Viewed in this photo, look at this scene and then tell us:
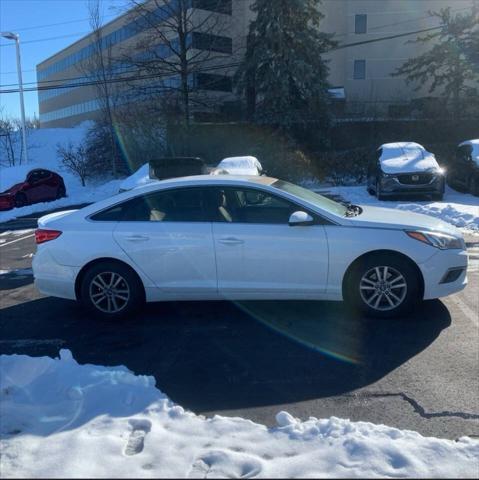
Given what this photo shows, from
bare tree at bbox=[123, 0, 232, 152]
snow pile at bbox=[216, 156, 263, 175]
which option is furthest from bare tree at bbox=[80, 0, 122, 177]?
snow pile at bbox=[216, 156, 263, 175]

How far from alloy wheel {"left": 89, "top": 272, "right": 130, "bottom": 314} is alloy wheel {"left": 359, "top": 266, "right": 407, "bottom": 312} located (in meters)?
2.52

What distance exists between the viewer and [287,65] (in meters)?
26.0

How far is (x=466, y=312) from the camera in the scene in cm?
584

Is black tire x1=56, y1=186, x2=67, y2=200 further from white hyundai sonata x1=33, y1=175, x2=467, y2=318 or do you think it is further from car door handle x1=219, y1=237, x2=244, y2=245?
car door handle x1=219, y1=237, x2=244, y2=245

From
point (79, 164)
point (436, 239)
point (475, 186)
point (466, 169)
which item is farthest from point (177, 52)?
point (436, 239)

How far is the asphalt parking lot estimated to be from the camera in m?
3.83

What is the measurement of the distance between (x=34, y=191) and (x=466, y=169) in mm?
Result: 15546

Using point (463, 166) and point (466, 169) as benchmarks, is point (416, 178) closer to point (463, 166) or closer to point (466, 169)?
point (466, 169)

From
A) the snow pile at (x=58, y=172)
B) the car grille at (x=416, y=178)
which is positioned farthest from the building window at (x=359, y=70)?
the car grille at (x=416, y=178)

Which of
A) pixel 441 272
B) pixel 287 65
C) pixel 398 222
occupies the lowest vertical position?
pixel 441 272

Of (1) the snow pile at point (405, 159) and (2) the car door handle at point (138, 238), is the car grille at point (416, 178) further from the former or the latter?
(2) the car door handle at point (138, 238)

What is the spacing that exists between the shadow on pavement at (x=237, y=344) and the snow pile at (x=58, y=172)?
43.1 ft

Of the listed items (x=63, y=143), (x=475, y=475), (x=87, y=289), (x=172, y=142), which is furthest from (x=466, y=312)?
(x=63, y=143)

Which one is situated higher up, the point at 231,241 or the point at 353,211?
the point at 353,211
